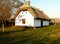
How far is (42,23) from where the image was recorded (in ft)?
132

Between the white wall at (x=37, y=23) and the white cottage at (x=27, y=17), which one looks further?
the white wall at (x=37, y=23)

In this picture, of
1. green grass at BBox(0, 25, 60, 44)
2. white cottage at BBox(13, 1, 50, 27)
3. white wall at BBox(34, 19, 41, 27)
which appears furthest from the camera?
white wall at BBox(34, 19, 41, 27)

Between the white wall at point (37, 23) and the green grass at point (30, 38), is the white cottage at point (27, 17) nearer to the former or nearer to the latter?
the white wall at point (37, 23)

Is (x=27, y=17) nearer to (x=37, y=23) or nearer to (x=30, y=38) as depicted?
(x=37, y=23)

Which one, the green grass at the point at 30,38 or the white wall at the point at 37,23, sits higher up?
the white wall at the point at 37,23

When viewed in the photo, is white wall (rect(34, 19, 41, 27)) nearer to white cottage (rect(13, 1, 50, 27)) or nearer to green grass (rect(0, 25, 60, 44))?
white cottage (rect(13, 1, 50, 27))

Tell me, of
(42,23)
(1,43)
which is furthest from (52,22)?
(1,43)

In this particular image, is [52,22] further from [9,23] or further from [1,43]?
[1,43]

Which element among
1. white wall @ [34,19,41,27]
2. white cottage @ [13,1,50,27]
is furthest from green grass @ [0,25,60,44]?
white wall @ [34,19,41,27]

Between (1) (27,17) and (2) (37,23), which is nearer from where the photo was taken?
(1) (27,17)

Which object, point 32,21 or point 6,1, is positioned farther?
point 32,21

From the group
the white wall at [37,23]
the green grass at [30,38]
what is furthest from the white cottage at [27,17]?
the green grass at [30,38]

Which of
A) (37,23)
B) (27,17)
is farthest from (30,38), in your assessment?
(37,23)

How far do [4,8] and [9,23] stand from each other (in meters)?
17.7
